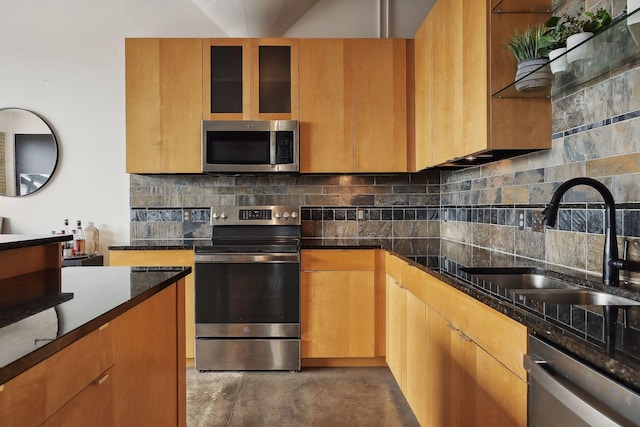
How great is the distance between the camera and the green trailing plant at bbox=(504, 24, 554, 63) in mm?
1522

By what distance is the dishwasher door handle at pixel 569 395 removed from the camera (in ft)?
2.25

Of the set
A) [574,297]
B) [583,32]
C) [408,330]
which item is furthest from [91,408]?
[583,32]

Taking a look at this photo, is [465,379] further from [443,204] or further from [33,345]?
[443,204]

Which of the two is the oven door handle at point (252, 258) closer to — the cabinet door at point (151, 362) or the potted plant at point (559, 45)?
the cabinet door at point (151, 362)

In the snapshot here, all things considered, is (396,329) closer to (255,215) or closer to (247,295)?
(247,295)

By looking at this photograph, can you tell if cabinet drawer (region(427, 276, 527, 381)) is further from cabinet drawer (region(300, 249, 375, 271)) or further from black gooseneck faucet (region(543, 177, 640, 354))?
cabinet drawer (region(300, 249, 375, 271))

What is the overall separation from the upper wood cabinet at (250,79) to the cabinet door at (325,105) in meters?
0.08

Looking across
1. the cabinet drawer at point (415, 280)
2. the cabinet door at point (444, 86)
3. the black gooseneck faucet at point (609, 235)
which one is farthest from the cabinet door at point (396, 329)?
the black gooseneck faucet at point (609, 235)

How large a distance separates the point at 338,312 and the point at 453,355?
4.32 ft

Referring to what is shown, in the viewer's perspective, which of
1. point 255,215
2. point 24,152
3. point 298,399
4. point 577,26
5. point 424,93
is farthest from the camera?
point 24,152

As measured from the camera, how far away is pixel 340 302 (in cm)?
273

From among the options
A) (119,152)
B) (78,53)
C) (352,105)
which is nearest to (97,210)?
Answer: (119,152)

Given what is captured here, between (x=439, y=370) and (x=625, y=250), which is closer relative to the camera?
(x=625, y=250)

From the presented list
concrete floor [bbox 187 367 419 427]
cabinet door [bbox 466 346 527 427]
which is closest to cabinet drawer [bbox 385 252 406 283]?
concrete floor [bbox 187 367 419 427]
